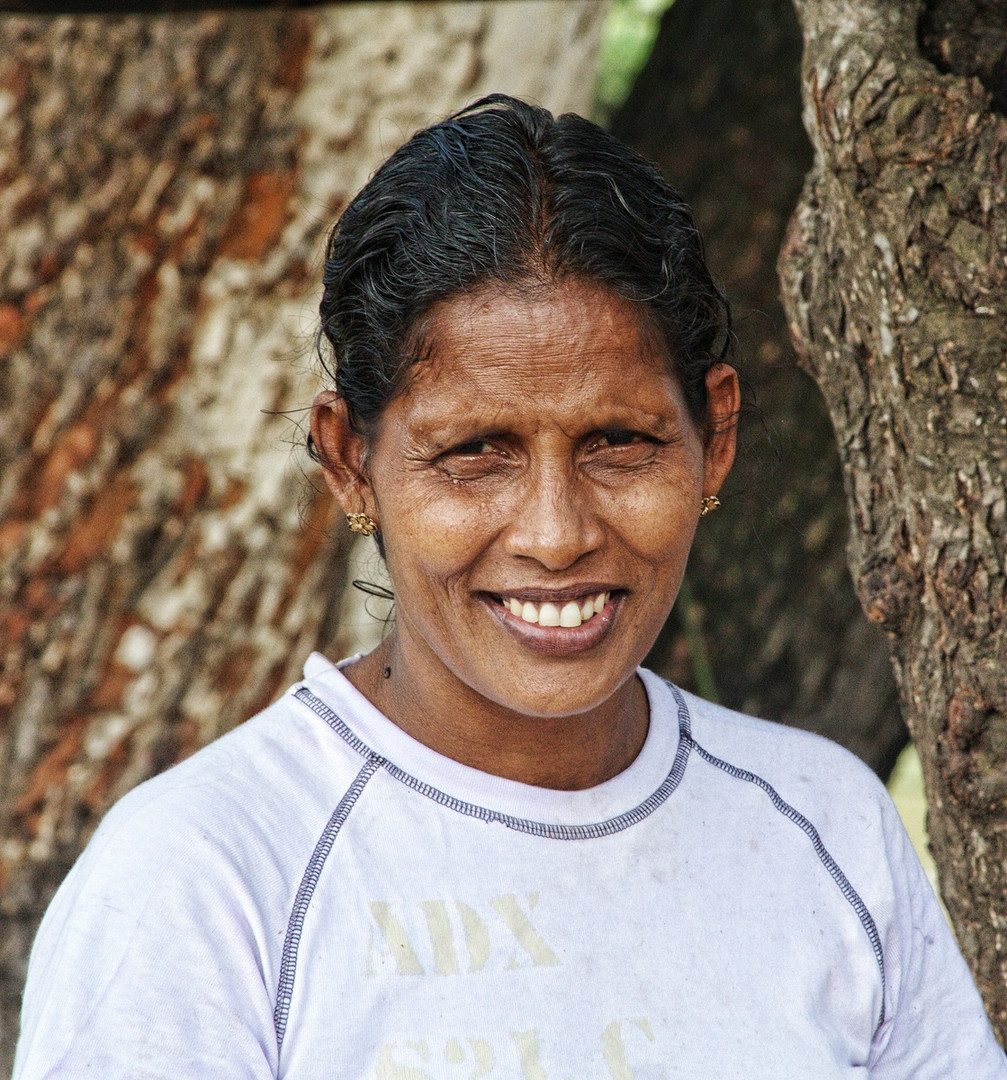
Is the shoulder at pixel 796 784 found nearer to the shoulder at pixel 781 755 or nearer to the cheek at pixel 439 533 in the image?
the shoulder at pixel 781 755

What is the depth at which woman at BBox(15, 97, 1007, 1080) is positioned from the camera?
1527 millimetres

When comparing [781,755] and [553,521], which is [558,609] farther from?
[781,755]

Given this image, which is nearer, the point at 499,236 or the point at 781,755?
the point at 499,236

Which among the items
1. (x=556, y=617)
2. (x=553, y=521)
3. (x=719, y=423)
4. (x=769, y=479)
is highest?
(x=769, y=479)

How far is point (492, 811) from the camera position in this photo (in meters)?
1.74

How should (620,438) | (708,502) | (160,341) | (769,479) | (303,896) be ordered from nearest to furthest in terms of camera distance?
(303,896)
(620,438)
(708,502)
(160,341)
(769,479)

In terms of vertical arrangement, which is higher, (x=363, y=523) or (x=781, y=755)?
(x=363, y=523)

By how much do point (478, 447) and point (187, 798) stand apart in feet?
1.73

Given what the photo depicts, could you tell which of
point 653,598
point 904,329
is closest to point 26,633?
point 653,598

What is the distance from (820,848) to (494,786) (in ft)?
1.57

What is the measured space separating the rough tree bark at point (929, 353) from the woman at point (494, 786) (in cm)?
32

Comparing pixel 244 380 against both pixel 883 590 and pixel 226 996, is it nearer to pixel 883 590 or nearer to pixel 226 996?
pixel 883 590

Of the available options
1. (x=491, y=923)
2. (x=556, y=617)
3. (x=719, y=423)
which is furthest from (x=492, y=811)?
(x=719, y=423)

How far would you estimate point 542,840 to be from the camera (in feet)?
5.73
